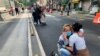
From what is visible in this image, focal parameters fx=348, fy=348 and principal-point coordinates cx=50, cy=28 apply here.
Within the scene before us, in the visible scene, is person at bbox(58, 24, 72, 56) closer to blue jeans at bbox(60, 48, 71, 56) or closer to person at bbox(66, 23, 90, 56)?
blue jeans at bbox(60, 48, 71, 56)

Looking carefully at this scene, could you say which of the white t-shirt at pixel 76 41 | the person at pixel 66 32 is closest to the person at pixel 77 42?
the white t-shirt at pixel 76 41

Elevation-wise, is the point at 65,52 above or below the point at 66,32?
below

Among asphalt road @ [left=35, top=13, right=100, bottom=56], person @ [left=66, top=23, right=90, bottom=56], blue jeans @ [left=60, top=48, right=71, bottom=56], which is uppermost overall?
person @ [left=66, top=23, right=90, bottom=56]

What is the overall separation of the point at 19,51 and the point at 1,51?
29.5 inches

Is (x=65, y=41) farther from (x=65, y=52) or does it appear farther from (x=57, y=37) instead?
(x=57, y=37)

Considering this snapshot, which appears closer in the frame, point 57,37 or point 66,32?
point 66,32

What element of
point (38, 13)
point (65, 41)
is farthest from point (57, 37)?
point (38, 13)

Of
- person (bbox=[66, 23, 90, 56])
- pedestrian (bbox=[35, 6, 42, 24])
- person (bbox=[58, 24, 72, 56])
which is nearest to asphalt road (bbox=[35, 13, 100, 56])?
person (bbox=[58, 24, 72, 56])

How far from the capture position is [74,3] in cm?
9188

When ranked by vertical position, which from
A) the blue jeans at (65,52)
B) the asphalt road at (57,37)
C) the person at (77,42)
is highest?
the person at (77,42)

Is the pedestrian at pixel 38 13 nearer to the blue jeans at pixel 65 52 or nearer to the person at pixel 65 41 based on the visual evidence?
the person at pixel 65 41

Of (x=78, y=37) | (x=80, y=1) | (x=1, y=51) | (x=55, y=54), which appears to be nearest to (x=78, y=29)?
(x=78, y=37)

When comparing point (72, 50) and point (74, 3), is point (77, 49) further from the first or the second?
point (74, 3)

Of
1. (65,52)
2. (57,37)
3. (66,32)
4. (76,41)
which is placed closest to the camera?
(76,41)
